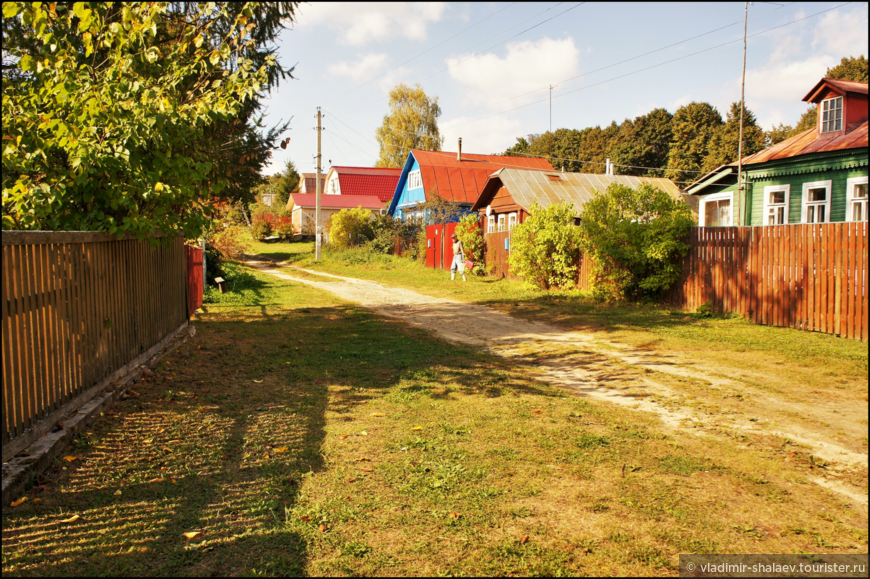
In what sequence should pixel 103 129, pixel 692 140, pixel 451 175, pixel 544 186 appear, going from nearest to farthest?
pixel 103 129, pixel 544 186, pixel 451 175, pixel 692 140

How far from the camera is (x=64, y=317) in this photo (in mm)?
5199

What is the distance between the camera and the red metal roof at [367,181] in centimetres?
5812

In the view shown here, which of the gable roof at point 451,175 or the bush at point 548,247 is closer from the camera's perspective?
the bush at point 548,247

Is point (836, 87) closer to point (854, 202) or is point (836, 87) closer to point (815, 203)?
point (854, 202)

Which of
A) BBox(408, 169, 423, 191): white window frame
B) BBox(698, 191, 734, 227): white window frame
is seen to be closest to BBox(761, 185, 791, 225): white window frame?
BBox(698, 191, 734, 227): white window frame

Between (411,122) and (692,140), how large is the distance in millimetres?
26418

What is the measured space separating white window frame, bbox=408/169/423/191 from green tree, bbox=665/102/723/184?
21283 mm

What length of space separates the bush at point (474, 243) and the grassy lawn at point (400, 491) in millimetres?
17320

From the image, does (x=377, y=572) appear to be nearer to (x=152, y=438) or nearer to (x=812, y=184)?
(x=152, y=438)

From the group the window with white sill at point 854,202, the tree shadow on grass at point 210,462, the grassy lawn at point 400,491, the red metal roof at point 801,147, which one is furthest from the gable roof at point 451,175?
the grassy lawn at point 400,491

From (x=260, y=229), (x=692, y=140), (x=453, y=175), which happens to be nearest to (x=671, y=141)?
(x=692, y=140)

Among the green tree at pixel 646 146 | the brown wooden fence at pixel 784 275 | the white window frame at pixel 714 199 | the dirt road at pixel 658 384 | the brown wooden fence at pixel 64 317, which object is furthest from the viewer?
the green tree at pixel 646 146

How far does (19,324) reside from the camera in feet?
14.4

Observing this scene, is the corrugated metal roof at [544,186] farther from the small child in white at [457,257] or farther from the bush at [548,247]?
the bush at [548,247]
